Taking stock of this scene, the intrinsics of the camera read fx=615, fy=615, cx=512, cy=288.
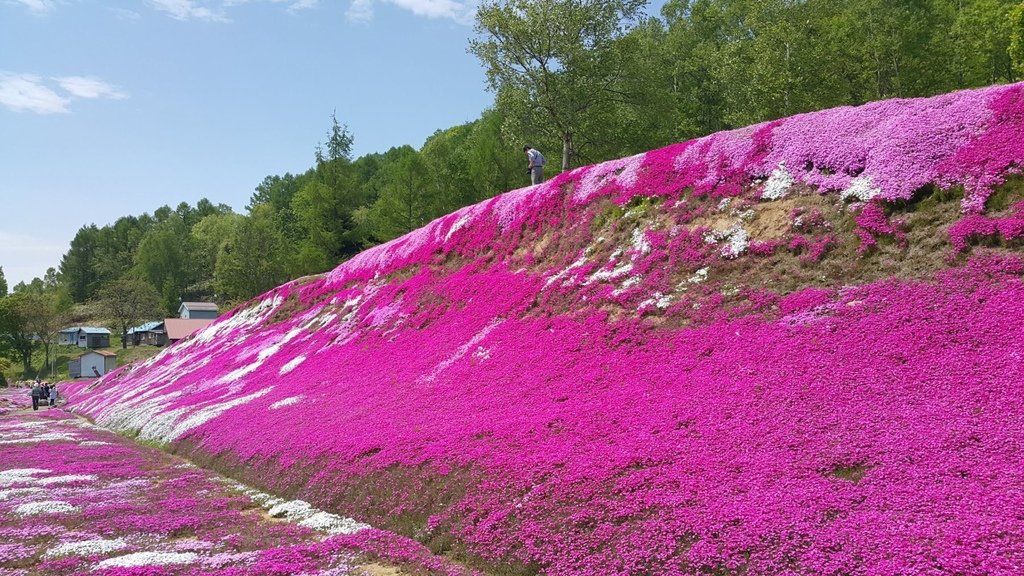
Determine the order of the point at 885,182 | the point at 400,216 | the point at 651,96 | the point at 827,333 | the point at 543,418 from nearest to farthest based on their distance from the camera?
the point at 827,333 < the point at 543,418 < the point at 885,182 < the point at 651,96 < the point at 400,216

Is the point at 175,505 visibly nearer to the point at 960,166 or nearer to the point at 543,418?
the point at 543,418

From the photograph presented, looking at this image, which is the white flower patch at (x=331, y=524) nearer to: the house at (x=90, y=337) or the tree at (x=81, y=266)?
the house at (x=90, y=337)

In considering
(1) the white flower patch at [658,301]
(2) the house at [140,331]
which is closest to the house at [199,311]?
(2) the house at [140,331]

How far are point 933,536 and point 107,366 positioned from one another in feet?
365

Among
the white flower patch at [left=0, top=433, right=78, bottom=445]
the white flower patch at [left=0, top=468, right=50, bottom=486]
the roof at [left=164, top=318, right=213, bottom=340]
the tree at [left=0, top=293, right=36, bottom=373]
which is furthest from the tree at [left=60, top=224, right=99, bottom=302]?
the white flower patch at [left=0, top=468, right=50, bottom=486]

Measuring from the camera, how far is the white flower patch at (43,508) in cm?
1502

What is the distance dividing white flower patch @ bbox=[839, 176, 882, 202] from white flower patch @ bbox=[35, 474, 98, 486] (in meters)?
24.3

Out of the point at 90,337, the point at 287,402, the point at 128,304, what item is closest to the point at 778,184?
the point at 287,402

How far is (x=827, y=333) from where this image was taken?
13.7m

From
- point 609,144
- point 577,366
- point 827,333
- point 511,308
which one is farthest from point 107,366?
point 827,333

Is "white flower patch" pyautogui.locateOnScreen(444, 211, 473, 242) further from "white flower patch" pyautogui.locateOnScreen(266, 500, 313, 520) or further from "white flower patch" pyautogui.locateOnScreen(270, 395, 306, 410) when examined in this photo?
"white flower patch" pyautogui.locateOnScreen(266, 500, 313, 520)

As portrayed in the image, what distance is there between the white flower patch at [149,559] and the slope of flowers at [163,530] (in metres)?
0.02

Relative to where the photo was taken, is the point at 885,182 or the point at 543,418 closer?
the point at 543,418

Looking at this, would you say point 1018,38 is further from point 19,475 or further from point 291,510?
point 19,475
